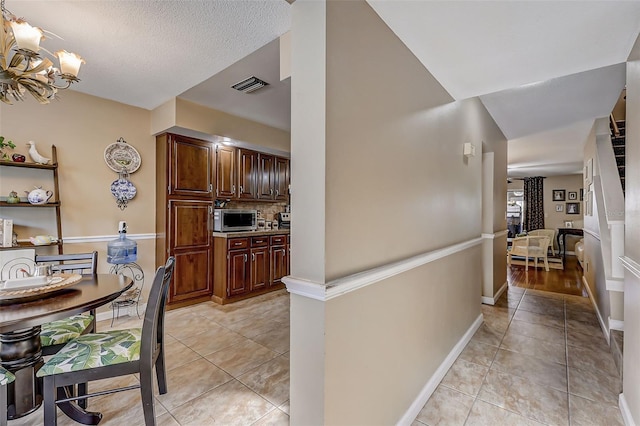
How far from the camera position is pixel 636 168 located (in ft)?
5.05

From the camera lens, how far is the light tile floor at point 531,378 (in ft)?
5.80

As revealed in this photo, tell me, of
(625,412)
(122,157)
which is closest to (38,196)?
(122,157)

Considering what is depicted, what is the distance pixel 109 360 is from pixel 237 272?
8.16 feet

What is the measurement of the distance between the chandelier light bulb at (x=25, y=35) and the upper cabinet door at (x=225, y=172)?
243 cm

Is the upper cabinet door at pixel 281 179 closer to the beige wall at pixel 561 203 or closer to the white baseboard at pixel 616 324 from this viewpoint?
the white baseboard at pixel 616 324

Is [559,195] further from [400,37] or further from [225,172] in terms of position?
[400,37]

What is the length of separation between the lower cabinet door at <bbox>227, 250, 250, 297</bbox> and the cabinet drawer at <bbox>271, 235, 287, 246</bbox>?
19.2 inches

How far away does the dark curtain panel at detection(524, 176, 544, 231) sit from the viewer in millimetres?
9289

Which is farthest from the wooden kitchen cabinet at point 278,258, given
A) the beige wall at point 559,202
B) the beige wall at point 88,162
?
the beige wall at point 559,202

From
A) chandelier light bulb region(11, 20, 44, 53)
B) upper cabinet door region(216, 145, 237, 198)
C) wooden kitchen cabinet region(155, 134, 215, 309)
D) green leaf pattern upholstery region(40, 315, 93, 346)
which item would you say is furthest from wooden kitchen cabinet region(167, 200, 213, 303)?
chandelier light bulb region(11, 20, 44, 53)

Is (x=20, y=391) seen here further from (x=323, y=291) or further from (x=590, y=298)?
(x=590, y=298)

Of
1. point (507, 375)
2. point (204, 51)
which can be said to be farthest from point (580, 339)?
point (204, 51)

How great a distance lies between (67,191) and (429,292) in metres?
3.62

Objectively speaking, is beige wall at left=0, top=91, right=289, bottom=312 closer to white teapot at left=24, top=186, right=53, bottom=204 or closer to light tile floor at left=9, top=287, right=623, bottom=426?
white teapot at left=24, top=186, right=53, bottom=204
